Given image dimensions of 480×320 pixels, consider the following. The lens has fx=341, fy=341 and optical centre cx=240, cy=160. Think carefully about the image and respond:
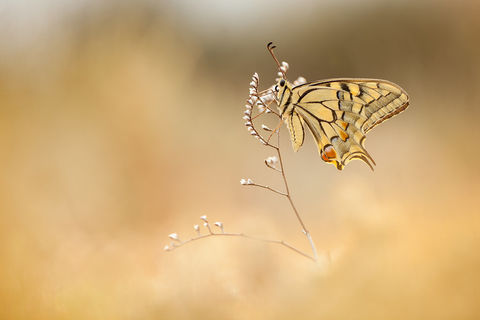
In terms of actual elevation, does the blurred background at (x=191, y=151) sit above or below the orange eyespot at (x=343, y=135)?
above

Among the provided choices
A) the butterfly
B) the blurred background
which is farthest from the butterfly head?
the blurred background

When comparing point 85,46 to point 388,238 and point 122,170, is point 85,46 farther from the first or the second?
point 388,238

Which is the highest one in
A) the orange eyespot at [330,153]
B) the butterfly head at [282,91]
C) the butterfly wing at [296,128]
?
the butterfly head at [282,91]

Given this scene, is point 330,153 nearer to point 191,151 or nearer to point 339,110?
point 339,110

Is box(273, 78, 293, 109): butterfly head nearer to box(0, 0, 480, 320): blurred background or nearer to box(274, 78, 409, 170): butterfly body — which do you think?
box(274, 78, 409, 170): butterfly body

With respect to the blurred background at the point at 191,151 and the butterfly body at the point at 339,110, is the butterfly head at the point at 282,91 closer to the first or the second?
the butterfly body at the point at 339,110

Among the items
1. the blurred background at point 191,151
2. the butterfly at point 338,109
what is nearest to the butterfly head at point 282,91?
the butterfly at point 338,109

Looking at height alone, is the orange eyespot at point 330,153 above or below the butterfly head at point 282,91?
below
